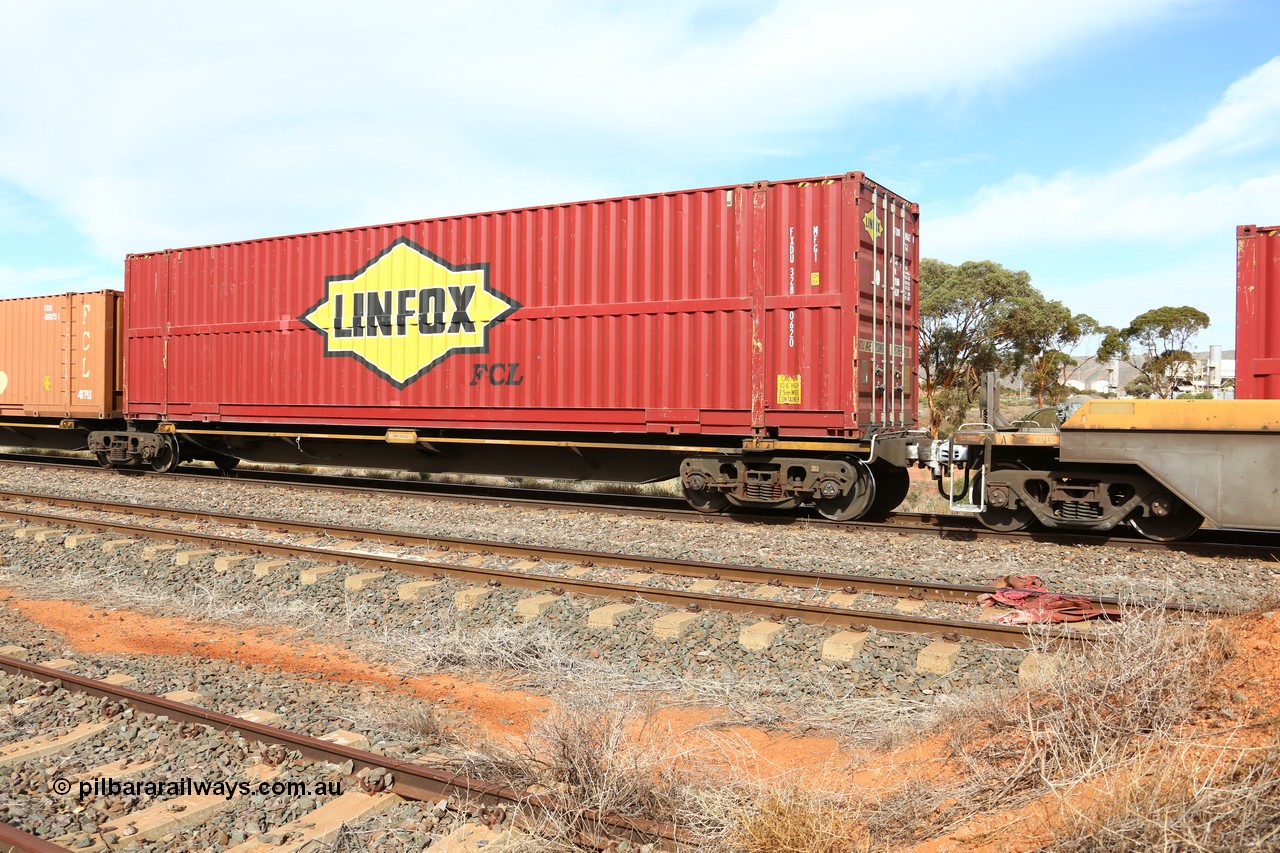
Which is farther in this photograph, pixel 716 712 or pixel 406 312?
pixel 406 312

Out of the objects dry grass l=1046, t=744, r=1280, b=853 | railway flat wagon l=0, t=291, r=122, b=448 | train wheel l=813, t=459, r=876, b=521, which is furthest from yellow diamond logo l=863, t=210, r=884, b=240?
railway flat wagon l=0, t=291, r=122, b=448

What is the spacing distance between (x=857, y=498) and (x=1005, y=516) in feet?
5.32

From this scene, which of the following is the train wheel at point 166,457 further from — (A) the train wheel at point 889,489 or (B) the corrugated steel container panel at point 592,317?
(A) the train wheel at point 889,489

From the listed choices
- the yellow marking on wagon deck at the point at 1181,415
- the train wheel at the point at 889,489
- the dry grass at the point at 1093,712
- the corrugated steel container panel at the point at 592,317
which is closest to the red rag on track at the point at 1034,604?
the dry grass at the point at 1093,712

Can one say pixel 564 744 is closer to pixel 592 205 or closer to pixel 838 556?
pixel 838 556

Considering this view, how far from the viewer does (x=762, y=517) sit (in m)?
10.9

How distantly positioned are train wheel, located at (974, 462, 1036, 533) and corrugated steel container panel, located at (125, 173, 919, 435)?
1.59 meters

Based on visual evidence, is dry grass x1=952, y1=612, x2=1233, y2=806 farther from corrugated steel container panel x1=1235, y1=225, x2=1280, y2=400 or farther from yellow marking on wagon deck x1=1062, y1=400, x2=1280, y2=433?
corrugated steel container panel x1=1235, y1=225, x2=1280, y2=400

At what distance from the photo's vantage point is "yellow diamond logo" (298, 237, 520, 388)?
12.1 m

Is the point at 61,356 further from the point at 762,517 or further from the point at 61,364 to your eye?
the point at 762,517

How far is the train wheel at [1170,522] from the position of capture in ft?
28.3

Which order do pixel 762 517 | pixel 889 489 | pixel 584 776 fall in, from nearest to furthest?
pixel 584 776, pixel 762 517, pixel 889 489

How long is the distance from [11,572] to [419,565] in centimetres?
413
